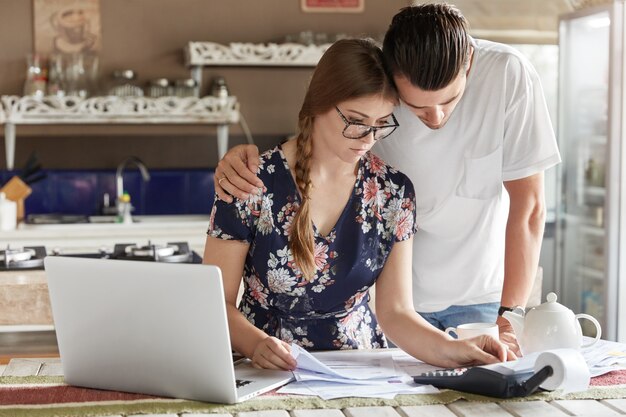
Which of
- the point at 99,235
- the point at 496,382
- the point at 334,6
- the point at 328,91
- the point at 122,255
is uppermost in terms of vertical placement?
the point at 334,6

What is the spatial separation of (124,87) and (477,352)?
376cm

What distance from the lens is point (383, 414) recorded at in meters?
1.60

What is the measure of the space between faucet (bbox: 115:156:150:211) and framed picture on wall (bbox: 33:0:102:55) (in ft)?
2.16

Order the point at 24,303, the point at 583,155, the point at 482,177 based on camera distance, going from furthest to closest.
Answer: the point at 583,155, the point at 24,303, the point at 482,177

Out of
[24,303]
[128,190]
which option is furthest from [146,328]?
[128,190]

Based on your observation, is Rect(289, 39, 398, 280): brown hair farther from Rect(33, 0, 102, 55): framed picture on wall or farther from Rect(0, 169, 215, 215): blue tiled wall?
Rect(33, 0, 102, 55): framed picture on wall

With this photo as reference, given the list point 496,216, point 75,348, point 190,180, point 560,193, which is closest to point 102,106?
point 190,180

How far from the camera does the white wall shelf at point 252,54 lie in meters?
5.25

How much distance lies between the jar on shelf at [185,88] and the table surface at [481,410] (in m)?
3.82

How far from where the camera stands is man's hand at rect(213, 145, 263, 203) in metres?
2.06

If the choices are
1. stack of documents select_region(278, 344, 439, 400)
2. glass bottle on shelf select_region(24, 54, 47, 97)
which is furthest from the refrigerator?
stack of documents select_region(278, 344, 439, 400)

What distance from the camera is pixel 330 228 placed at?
2.12 metres

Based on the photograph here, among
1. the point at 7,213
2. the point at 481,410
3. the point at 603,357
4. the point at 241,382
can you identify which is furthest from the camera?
the point at 7,213

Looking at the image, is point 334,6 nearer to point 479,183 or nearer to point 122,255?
point 122,255
